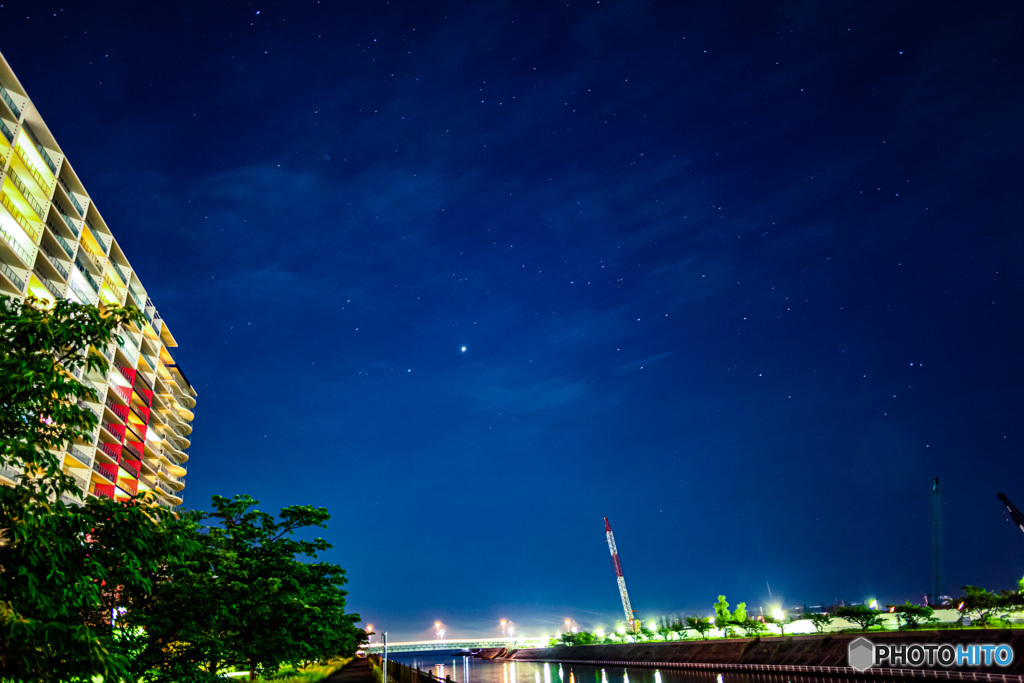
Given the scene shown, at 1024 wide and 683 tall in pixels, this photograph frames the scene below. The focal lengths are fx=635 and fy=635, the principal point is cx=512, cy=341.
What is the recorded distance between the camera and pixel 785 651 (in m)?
60.7

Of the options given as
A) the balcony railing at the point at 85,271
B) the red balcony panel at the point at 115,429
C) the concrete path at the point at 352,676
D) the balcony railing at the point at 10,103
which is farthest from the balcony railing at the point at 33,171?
the concrete path at the point at 352,676

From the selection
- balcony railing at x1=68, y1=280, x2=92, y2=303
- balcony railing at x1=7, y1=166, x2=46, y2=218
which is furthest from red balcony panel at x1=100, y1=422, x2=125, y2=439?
balcony railing at x1=7, y1=166, x2=46, y2=218

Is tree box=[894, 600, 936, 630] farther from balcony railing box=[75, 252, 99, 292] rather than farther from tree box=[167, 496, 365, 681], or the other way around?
balcony railing box=[75, 252, 99, 292]

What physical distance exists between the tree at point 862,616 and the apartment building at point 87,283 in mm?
64380

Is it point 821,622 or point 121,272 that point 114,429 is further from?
point 821,622

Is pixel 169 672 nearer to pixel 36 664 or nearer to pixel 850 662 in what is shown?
pixel 36 664

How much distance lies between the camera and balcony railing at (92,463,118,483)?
219 feet

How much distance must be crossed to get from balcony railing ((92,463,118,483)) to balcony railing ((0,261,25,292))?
2295cm

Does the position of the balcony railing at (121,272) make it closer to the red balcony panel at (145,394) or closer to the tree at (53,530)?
the red balcony panel at (145,394)

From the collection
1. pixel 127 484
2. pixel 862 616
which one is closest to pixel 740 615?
pixel 862 616

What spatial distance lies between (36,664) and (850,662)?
58.3 meters

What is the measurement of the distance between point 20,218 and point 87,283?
14.2 m

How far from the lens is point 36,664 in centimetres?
848

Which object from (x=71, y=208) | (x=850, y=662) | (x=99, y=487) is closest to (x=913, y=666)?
(x=850, y=662)
